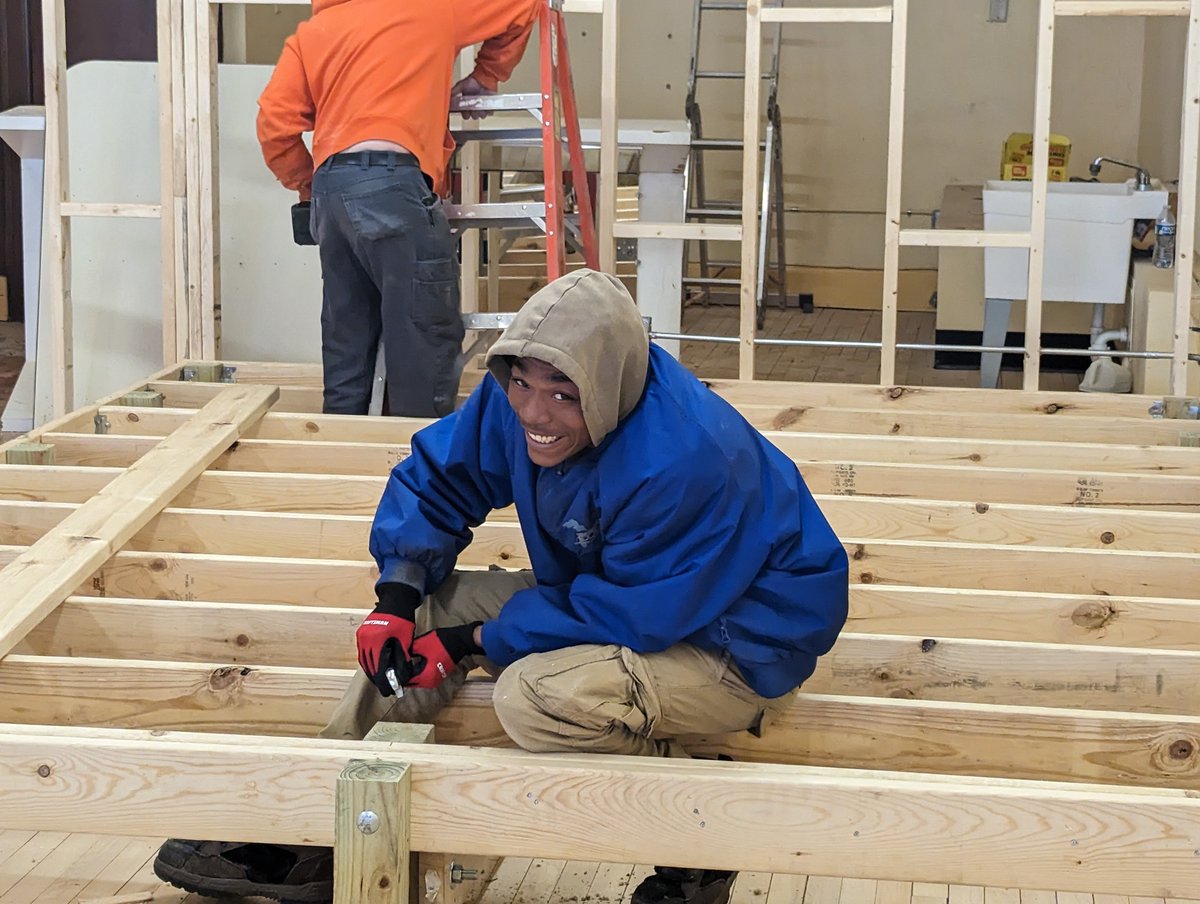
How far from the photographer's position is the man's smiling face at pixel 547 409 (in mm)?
2068

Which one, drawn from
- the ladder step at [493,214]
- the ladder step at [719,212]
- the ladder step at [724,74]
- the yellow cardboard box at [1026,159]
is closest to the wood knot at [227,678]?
the ladder step at [493,214]

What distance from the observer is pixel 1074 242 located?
18.9 feet

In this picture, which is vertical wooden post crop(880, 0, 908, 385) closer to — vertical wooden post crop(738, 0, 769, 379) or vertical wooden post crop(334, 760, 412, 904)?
vertical wooden post crop(738, 0, 769, 379)

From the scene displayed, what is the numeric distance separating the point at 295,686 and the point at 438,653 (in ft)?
1.08

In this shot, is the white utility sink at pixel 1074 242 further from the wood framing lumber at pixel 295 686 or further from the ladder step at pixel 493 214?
the wood framing lumber at pixel 295 686

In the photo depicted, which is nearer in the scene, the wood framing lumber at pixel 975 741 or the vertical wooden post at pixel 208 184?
the wood framing lumber at pixel 975 741

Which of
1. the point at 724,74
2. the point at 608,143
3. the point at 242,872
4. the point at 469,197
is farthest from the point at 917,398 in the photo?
the point at 724,74

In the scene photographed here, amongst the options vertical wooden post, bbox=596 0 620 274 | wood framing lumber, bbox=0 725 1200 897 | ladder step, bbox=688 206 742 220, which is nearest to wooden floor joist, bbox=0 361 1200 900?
wood framing lumber, bbox=0 725 1200 897

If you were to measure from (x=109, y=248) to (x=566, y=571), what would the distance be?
3.75 meters

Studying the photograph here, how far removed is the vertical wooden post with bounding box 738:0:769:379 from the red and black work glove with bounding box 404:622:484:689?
2599 mm

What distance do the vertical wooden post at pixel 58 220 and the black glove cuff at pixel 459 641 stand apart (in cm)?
293

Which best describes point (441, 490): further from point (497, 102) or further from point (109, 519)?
point (497, 102)

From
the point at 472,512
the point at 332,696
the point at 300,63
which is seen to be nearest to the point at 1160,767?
the point at 472,512

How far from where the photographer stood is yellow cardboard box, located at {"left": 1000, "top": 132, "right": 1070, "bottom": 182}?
21.9 ft
